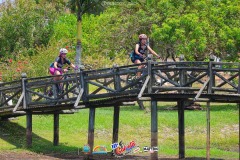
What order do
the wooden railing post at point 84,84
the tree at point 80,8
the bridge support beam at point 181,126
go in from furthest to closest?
the tree at point 80,8 < the bridge support beam at point 181,126 < the wooden railing post at point 84,84

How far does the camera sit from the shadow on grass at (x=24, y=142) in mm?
29750

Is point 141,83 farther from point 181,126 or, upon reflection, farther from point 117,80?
point 181,126

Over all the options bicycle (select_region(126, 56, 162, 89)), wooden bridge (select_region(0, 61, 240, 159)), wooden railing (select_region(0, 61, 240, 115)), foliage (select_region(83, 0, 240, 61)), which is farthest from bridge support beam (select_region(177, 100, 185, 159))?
foliage (select_region(83, 0, 240, 61))

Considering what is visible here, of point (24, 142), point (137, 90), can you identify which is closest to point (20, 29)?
point (24, 142)

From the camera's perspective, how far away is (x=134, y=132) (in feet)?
121

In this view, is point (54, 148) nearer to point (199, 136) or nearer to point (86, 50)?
point (199, 136)

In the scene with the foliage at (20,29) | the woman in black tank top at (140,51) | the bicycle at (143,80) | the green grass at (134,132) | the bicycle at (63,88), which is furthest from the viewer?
the foliage at (20,29)

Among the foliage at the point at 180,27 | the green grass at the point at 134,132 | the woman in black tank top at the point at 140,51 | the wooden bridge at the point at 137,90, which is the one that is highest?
the foliage at the point at 180,27

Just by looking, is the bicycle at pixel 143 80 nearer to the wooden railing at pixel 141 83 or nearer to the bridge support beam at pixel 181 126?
the wooden railing at pixel 141 83

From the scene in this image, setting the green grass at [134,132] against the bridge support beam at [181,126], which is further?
the green grass at [134,132]

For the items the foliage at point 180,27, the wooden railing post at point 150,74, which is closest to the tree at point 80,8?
the foliage at point 180,27

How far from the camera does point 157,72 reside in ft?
84.2

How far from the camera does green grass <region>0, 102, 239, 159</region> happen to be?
31.3m

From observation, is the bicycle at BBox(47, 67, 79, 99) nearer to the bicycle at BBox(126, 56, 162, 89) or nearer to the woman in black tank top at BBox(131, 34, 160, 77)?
the bicycle at BBox(126, 56, 162, 89)
